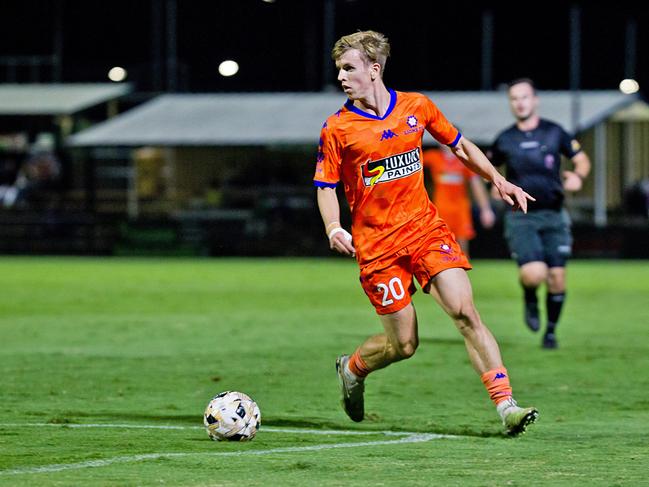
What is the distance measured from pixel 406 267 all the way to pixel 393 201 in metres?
0.38

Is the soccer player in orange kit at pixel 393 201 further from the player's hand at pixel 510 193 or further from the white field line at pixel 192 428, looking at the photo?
the white field line at pixel 192 428

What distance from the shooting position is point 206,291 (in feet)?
73.8

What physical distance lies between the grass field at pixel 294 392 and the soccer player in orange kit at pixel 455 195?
1095 millimetres

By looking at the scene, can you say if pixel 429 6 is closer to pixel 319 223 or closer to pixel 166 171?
pixel 166 171

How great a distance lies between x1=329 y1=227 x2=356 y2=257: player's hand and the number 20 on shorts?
40 centimetres

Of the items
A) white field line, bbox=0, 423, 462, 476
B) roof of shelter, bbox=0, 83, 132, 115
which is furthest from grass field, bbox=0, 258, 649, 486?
roof of shelter, bbox=0, 83, 132, 115

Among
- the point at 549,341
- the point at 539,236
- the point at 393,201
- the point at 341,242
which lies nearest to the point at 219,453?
the point at 341,242

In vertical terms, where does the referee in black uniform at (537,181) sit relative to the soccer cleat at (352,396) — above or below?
above

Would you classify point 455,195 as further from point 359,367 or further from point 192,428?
point 192,428

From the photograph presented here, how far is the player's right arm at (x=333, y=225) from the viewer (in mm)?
8102

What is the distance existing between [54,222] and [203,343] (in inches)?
841

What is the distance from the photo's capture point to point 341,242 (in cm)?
811

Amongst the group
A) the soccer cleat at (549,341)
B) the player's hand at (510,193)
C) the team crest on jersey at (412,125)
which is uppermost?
the team crest on jersey at (412,125)

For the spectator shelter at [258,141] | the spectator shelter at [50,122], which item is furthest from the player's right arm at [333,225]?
the spectator shelter at [50,122]
